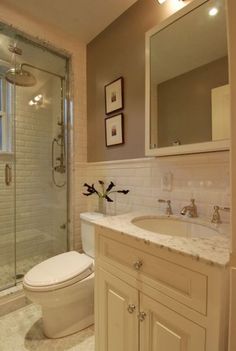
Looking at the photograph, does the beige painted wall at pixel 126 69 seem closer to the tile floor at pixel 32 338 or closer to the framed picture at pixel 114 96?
the framed picture at pixel 114 96

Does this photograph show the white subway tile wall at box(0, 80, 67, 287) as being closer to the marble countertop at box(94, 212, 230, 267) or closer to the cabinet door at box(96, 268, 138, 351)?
the cabinet door at box(96, 268, 138, 351)

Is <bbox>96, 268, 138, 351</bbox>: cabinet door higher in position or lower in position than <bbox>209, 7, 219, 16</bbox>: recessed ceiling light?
lower

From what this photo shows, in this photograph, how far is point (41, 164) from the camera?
8.06ft

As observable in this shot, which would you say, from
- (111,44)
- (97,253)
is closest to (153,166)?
(97,253)

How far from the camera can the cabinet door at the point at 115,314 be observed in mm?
944

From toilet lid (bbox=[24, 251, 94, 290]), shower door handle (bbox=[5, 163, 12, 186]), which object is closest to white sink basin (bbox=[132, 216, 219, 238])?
toilet lid (bbox=[24, 251, 94, 290])

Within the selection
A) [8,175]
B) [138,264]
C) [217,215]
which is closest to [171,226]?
[217,215]

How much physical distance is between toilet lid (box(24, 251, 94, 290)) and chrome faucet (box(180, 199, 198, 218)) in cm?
76

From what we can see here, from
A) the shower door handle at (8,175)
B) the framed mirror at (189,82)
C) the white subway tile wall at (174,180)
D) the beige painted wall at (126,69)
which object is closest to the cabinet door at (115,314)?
the white subway tile wall at (174,180)

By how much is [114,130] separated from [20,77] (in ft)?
3.79

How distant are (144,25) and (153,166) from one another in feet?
3.65

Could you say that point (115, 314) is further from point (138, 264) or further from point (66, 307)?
point (66, 307)

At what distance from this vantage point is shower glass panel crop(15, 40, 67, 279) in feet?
7.47

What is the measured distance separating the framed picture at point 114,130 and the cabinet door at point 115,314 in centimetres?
112
